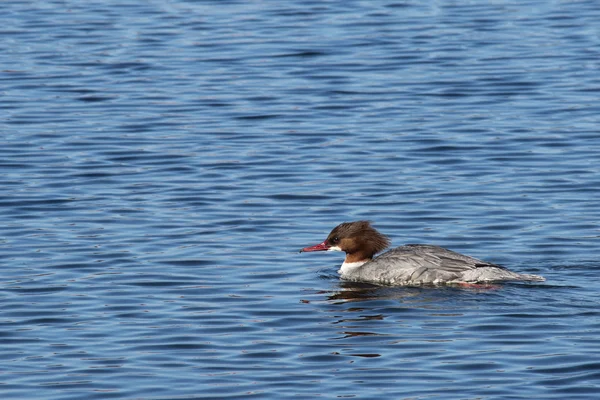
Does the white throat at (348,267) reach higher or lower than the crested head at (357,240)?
lower

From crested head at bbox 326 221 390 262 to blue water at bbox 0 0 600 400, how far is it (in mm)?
324

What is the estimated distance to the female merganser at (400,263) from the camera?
12.3 meters

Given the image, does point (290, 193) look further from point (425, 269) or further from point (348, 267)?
point (425, 269)

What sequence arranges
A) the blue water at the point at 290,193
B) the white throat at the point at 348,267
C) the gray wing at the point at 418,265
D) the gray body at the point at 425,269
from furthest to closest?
the white throat at the point at 348,267, the gray wing at the point at 418,265, the gray body at the point at 425,269, the blue water at the point at 290,193

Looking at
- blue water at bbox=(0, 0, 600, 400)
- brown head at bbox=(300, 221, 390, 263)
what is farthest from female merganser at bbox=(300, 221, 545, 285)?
blue water at bbox=(0, 0, 600, 400)

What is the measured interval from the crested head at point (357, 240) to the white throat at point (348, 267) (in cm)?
6

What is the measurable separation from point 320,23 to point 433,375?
1729 centimetres

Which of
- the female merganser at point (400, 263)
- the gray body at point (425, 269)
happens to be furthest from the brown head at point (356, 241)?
the gray body at point (425, 269)

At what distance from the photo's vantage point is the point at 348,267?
1334cm

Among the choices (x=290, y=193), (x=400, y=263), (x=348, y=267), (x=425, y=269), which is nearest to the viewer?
(x=425, y=269)

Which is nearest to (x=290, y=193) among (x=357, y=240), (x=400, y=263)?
(x=357, y=240)

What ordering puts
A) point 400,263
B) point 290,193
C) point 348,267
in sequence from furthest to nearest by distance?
point 290,193 → point 348,267 → point 400,263

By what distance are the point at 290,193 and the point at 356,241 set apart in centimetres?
241

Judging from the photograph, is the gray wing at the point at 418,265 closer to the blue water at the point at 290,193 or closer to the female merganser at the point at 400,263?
the female merganser at the point at 400,263
